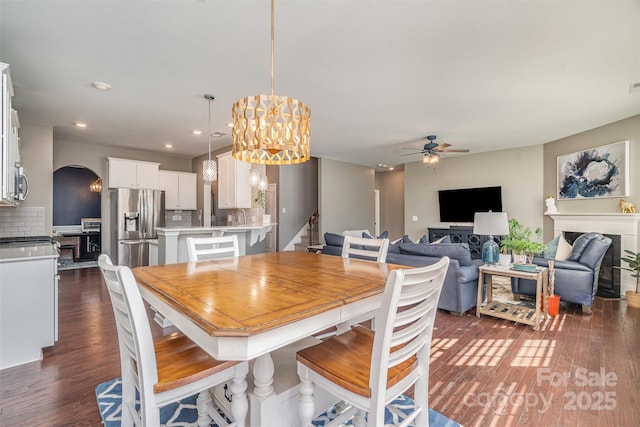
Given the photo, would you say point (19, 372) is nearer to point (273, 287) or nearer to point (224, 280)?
point (224, 280)

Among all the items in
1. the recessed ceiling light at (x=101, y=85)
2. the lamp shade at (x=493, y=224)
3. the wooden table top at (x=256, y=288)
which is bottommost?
the wooden table top at (x=256, y=288)

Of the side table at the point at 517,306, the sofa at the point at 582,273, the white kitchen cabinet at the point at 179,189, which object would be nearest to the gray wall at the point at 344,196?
the white kitchen cabinet at the point at 179,189

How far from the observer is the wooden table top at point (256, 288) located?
3.20ft

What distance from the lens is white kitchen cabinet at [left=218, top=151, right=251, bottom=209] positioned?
5660 mm

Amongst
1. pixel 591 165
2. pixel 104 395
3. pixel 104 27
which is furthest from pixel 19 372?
pixel 591 165

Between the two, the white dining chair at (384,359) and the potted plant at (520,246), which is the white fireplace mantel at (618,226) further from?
the white dining chair at (384,359)

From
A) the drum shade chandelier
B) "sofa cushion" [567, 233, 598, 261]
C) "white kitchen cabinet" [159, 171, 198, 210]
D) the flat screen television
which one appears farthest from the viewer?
"white kitchen cabinet" [159, 171, 198, 210]

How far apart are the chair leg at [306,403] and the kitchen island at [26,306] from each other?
97.2 inches

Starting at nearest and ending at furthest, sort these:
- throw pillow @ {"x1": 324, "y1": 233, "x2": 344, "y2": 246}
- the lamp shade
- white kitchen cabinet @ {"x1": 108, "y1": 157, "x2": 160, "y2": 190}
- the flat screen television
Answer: the lamp shade < throw pillow @ {"x1": 324, "y1": 233, "x2": 344, "y2": 246} < white kitchen cabinet @ {"x1": 108, "y1": 157, "x2": 160, "y2": 190} < the flat screen television

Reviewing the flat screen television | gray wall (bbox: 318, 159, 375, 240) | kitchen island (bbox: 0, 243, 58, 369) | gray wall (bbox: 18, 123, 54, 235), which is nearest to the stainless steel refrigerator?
gray wall (bbox: 18, 123, 54, 235)

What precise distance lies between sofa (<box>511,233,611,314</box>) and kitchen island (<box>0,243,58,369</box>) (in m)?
5.16

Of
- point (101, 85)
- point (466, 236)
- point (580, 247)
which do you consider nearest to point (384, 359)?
point (101, 85)

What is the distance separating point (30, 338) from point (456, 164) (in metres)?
7.66

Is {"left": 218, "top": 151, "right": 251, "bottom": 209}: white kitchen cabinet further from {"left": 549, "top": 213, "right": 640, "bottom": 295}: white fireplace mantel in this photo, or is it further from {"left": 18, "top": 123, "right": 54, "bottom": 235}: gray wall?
{"left": 549, "top": 213, "right": 640, "bottom": 295}: white fireplace mantel
